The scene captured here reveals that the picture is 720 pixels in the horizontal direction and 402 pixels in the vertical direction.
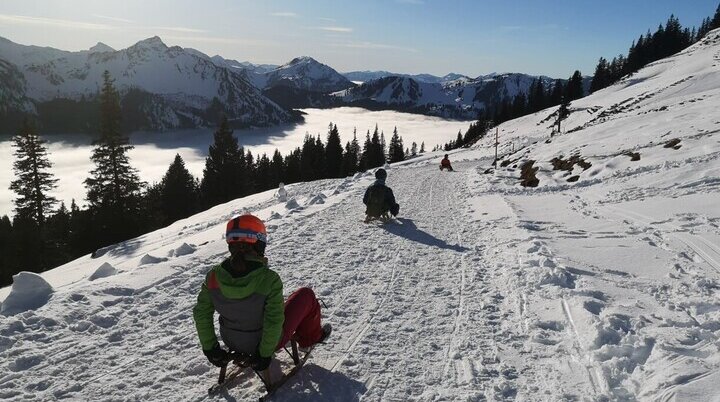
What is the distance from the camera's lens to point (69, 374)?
4996 mm

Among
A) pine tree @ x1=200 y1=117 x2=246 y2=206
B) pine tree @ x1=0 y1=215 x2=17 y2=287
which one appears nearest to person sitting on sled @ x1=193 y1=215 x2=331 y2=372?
pine tree @ x1=0 y1=215 x2=17 y2=287

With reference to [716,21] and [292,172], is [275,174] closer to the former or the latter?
[292,172]

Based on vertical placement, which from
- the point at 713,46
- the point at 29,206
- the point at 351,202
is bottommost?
the point at 29,206

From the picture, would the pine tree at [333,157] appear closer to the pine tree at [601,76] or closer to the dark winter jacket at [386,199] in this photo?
the dark winter jacket at [386,199]

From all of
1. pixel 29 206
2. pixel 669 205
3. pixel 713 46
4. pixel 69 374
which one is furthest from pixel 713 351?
pixel 713 46

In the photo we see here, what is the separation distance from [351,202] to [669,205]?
10.7 metres

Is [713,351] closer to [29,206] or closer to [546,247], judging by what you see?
[546,247]

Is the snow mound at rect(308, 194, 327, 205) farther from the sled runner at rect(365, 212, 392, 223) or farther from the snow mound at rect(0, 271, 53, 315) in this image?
the snow mound at rect(0, 271, 53, 315)

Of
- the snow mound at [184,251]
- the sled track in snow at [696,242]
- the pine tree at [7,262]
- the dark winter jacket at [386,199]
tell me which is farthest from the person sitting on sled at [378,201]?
the pine tree at [7,262]

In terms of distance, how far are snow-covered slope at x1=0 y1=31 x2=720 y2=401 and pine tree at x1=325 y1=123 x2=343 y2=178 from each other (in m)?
62.2

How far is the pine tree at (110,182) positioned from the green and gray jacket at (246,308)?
31.6 meters

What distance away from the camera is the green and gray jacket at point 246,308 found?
434cm

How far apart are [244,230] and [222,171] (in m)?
52.5

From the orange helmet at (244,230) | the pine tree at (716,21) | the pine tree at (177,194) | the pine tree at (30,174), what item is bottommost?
the pine tree at (177,194)
